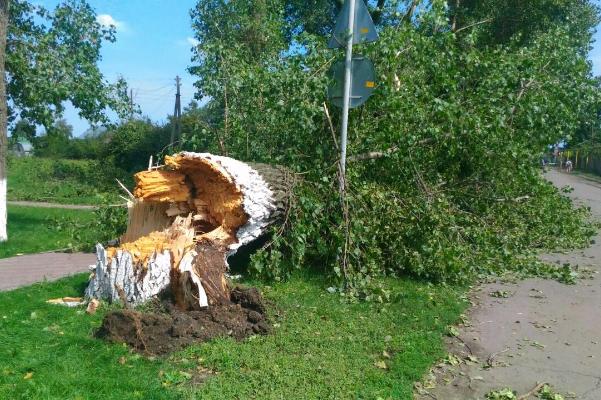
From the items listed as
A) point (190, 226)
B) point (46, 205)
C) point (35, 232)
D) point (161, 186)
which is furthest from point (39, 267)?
point (46, 205)

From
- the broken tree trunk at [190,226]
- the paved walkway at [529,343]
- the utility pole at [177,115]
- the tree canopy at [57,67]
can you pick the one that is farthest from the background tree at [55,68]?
the utility pole at [177,115]

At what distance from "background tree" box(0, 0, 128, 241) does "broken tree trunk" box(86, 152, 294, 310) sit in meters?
4.23

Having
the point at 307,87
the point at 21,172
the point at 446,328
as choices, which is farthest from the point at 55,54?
the point at 21,172

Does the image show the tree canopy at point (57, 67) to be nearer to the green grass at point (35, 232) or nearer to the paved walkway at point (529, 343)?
the green grass at point (35, 232)

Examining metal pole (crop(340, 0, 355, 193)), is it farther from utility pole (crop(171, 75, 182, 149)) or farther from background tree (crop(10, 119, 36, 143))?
utility pole (crop(171, 75, 182, 149))

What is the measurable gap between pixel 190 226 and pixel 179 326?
1.79 meters

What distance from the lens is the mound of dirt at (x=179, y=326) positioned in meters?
4.46

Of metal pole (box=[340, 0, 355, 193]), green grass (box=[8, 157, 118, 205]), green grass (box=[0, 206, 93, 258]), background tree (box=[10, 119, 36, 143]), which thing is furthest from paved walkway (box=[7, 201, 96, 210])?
metal pole (box=[340, 0, 355, 193])

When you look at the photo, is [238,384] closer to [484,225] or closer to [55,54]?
[484,225]

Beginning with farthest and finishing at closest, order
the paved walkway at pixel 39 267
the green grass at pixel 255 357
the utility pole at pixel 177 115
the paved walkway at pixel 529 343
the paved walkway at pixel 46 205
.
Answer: the utility pole at pixel 177 115 → the paved walkway at pixel 46 205 → the paved walkway at pixel 39 267 → the paved walkway at pixel 529 343 → the green grass at pixel 255 357

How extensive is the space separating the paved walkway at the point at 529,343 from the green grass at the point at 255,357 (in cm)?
26

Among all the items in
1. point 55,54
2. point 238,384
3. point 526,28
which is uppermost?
point 526,28

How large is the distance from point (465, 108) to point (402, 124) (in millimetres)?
1274

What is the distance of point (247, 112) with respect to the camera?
27.7 feet
